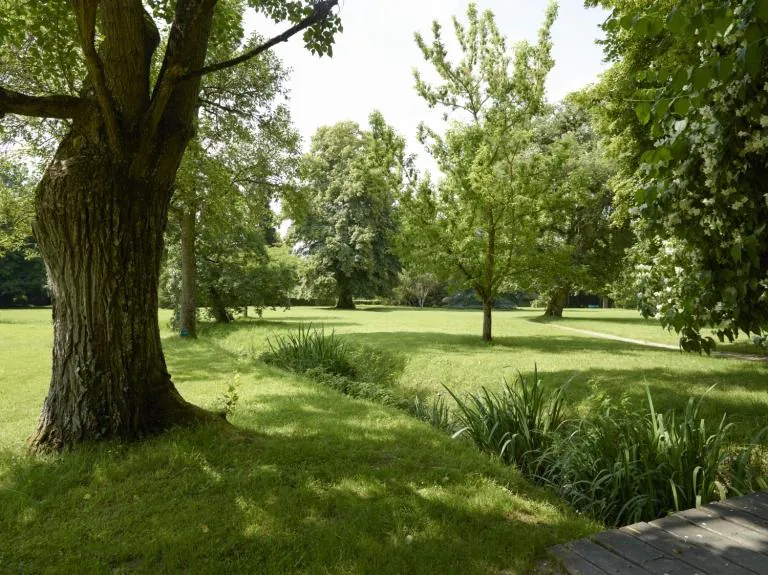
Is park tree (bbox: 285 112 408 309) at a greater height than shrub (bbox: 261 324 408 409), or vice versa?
park tree (bbox: 285 112 408 309)

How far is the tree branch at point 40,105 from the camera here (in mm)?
3996

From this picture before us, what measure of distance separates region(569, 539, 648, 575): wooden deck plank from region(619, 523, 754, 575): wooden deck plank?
251mm

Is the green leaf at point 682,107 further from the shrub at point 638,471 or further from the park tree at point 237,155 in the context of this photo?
the park tree at point 237,155

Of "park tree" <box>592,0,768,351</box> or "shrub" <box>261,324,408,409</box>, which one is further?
"shrub" <box>261,324,408,409</box>

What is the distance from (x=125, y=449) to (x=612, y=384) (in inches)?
289

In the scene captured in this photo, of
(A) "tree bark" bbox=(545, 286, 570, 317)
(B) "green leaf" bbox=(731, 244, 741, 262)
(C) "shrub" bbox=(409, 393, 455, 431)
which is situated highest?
(B) "green leaf" bbox=(731, 244, 741, 262)

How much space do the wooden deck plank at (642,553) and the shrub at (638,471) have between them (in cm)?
123

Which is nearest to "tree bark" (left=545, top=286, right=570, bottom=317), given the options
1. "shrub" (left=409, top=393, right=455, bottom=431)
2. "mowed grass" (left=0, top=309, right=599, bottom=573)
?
"shrub" (left=409, top=393, right=455, bottom=431)

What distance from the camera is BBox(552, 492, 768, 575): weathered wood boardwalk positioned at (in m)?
2.57

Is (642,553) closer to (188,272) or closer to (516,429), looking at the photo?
(516,429)

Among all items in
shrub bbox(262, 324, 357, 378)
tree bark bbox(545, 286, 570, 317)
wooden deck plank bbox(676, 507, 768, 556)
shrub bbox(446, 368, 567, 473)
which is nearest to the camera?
wooden deck plank bbox(676, 507, 768, 556)

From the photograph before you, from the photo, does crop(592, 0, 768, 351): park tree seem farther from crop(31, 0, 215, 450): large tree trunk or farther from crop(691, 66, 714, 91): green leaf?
crop(31, 0, 215, 450): large tree trunk

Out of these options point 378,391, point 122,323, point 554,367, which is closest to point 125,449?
point 122,323

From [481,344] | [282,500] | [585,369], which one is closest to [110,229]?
[282,500]
